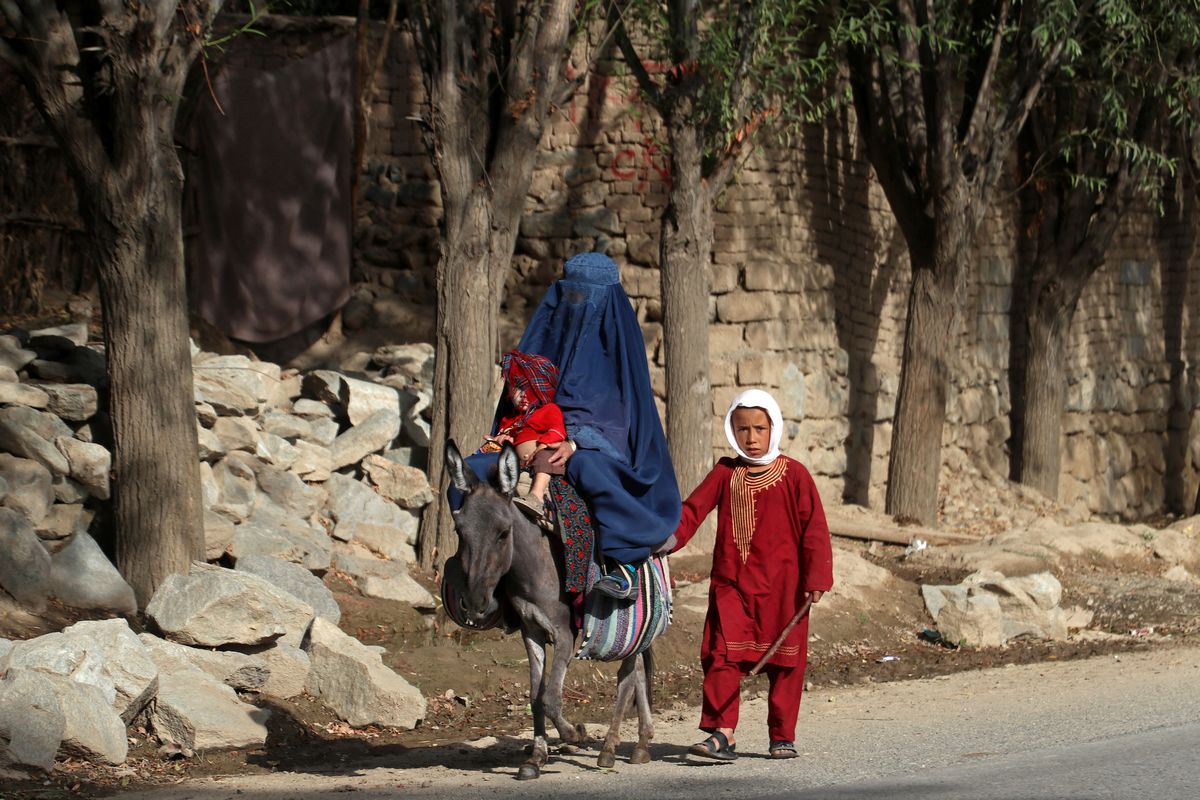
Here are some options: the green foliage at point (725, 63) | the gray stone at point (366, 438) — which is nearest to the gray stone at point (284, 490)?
the gray stone at point (366, 438)

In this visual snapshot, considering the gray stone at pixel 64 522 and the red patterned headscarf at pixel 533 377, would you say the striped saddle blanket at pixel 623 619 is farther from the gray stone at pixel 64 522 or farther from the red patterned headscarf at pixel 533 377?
the gray stone at pixel 64 522

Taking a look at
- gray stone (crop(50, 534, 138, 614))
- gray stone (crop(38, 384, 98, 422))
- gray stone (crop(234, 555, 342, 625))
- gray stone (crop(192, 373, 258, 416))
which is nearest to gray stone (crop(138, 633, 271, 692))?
gray stone (crop(50, 534, 138, 614))

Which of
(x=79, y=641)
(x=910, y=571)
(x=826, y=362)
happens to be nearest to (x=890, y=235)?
(x=826, y=362)

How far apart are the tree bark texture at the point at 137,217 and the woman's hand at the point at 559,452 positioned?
3.26 meters

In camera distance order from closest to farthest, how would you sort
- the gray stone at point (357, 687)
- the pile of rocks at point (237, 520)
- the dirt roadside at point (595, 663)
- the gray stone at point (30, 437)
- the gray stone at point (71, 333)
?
the dirt roadside at point (595, 663)
the pile of rocks at point (237, 520)
the gray stone at point (357, 687)
the gray stone at point (30, 437)
the gray stone at point (71, 333)

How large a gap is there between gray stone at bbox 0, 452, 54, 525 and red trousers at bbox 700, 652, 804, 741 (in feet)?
13.9

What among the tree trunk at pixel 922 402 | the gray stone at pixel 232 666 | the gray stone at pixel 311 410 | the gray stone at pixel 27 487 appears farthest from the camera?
the tree trunk at pixel 922 402

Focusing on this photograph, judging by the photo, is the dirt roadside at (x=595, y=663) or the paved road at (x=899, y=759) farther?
the dirt roadside at (x=595, y=663)

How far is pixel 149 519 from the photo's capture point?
8.50 metres

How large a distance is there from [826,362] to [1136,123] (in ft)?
15.6

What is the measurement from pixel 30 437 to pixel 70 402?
19.2 inches

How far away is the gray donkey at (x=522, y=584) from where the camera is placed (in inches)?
228

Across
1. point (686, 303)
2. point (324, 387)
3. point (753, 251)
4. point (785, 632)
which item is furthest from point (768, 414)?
point (753, 251)

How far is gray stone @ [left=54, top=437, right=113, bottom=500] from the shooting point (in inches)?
350
